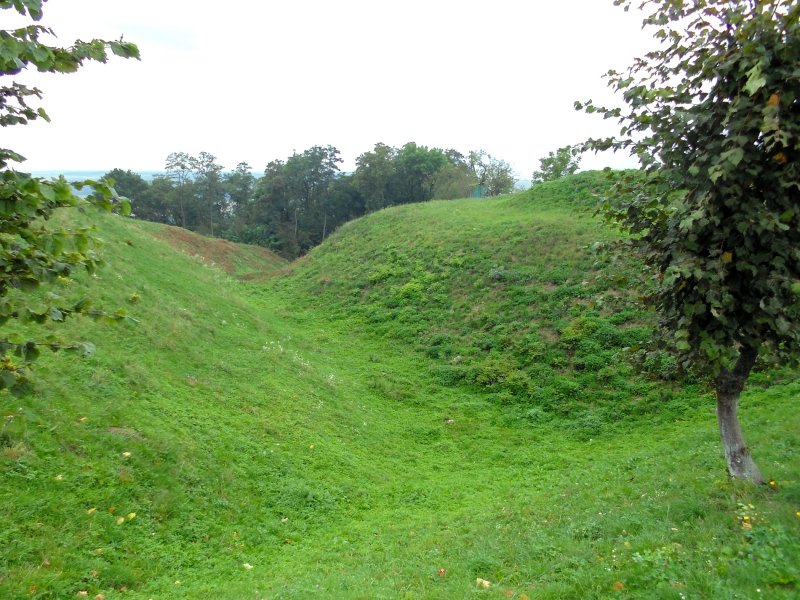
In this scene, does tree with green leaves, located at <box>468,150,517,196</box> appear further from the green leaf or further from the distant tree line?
the green leaf

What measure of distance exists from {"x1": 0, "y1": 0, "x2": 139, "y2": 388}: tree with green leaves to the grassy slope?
12.8 ft

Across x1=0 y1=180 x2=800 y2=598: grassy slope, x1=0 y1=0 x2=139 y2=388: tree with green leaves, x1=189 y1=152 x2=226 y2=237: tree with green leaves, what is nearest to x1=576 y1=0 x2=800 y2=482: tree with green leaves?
x1=0 y1=180 x2=800 y2=598: grassy slope

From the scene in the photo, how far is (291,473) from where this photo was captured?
10438 mm

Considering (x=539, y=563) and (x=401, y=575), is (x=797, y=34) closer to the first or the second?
(x=539, y=563)

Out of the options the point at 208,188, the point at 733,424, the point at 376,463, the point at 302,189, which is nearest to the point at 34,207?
the point at 733,424

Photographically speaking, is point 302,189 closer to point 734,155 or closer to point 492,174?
point 492,174

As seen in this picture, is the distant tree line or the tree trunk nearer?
the tree trunk

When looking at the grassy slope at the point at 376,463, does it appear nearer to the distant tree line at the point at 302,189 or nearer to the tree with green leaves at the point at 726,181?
the tree with green leaves at the point at 726,181

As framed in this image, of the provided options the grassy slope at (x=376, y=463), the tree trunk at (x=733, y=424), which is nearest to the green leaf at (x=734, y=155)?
the tree trunk at (x=733, y=424)

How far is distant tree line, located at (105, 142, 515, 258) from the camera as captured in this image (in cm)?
6581

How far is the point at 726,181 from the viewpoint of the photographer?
5.43 m

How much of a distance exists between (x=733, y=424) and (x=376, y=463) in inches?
307

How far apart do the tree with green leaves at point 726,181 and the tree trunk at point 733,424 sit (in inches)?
4.1

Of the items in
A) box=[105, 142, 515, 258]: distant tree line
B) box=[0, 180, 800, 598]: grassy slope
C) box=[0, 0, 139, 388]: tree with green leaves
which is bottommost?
box=[0, 180, 800, 598]: grassy slope
